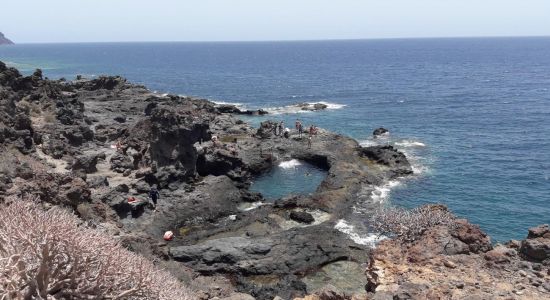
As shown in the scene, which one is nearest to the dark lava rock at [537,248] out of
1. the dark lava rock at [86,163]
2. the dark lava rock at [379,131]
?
the dark lava rock at [86,163]

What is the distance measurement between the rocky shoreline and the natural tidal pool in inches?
43.6

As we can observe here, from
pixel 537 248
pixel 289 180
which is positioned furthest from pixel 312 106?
pixel 537 248

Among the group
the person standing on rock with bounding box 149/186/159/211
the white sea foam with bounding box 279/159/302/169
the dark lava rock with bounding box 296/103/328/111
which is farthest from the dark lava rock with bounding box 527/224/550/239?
the dark lava rock with bounding box 296/103/328/111

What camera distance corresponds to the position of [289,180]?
181 feet

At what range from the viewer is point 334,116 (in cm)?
9300

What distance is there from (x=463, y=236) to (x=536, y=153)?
4811 cm

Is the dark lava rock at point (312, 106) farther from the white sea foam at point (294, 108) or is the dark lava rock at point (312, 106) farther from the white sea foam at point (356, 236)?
the white sea foam at point (356, 236)

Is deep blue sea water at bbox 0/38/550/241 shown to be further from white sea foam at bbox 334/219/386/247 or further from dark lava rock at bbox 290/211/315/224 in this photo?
dark lava rock at bbox 290/211/315/224

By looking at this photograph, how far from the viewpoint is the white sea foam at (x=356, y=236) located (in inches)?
1531

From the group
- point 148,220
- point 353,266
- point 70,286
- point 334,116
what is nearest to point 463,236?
point 353,266

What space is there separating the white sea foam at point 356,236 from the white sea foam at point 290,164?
17.6 meters

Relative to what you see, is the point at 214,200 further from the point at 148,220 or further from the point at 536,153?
the point at 536,153

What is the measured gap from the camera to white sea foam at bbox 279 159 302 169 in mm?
59625

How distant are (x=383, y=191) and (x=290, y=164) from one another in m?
13.4
